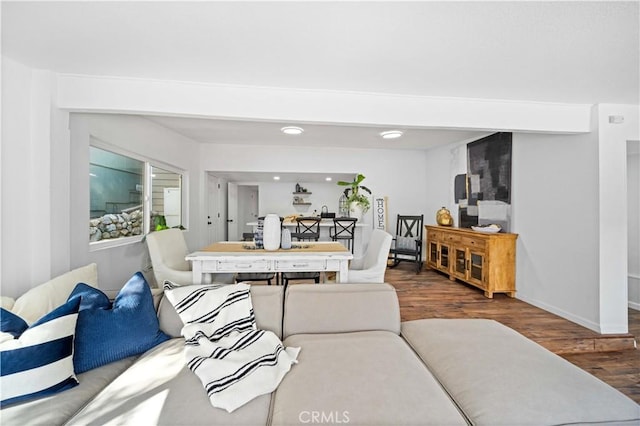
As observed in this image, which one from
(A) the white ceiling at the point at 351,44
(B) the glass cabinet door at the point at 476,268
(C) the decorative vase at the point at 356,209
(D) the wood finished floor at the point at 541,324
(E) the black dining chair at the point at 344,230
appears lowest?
(D) the wood finished floor at the point at 541,324

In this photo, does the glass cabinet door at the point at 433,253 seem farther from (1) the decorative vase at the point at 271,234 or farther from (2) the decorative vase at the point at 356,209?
(1) the decorative vase at the point at 271,234

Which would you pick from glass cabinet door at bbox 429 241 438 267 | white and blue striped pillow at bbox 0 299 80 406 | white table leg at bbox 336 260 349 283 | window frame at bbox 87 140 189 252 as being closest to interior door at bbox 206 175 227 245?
window frame at bbox 87 140 189 252

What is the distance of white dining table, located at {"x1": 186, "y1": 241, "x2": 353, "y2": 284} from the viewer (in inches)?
100

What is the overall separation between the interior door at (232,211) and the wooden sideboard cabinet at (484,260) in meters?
5.08

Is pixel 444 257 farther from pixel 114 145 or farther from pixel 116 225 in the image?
pixel 114 145

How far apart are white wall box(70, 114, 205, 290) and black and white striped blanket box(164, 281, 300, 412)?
4.82ft

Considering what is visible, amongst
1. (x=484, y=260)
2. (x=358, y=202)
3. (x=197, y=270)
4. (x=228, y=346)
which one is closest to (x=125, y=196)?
(x=197, y=270)

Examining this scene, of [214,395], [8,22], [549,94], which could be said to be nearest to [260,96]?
[8,22]

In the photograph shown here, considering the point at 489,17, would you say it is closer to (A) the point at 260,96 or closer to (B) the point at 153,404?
(A) the point at 260,96

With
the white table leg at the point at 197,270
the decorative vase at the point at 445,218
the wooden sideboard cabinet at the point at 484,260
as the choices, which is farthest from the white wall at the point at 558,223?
the white table leg at the point at 197,270

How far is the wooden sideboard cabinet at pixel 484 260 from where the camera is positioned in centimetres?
360

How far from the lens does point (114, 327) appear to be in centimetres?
147

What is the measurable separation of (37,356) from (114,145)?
2538 millimetres

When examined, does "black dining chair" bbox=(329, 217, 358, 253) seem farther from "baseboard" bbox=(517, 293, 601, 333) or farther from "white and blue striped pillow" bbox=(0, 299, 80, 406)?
"white and blue striped pillow" bbox=(0, 299, 80, 406)
